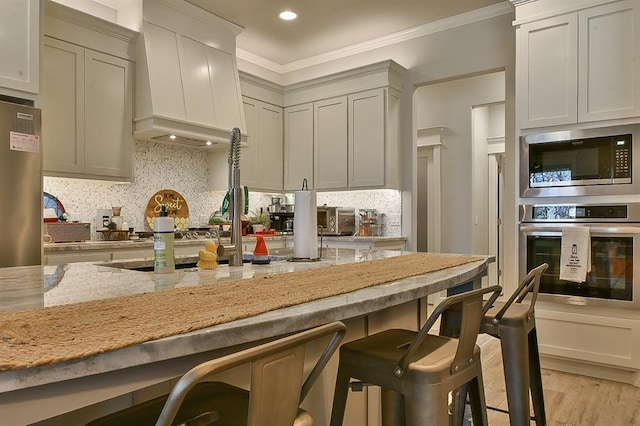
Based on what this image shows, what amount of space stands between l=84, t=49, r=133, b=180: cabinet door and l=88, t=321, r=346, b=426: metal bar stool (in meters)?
3.06

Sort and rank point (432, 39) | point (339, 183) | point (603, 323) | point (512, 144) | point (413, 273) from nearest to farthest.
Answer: point (413, 273) → point (603, 323) → point (512, 144) → point (432, 39) → point (339, 183)

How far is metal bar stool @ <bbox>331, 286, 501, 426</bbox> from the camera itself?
1164 mm

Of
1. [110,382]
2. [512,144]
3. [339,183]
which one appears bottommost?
[110,382]

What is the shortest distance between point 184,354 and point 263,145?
4.55m

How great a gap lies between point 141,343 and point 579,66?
360 cm

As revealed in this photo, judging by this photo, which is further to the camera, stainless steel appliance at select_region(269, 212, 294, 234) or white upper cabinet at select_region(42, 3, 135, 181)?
stainless steel appliance at select_region(269, 212, 294, 234)

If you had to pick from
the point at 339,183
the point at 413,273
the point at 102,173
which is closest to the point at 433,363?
the point at 413,273

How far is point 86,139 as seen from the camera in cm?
353

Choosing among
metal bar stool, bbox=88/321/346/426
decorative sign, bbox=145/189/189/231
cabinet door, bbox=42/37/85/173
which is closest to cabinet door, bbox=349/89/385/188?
decorative sign, bbox=145/189/189/231

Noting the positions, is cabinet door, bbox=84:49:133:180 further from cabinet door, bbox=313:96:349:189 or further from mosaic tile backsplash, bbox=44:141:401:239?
cabinet door, bbox=313:96:349:189

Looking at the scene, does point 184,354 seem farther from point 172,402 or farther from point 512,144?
point 512,144

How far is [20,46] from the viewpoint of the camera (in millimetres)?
2877

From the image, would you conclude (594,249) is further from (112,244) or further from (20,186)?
(20,186)

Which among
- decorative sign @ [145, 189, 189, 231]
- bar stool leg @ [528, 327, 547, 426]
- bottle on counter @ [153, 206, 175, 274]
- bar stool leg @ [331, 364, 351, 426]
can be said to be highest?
decorative sign @ [145, 189, 189, 231]
